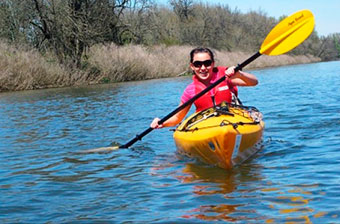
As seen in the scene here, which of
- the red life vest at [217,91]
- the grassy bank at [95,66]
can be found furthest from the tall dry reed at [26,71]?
the red life vest at [217,91]

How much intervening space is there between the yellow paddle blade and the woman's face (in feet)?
2.51

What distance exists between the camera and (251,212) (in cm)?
371

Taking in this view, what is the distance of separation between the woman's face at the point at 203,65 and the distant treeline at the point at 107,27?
58.3ft

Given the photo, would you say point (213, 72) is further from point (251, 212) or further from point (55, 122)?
point (55, 122)

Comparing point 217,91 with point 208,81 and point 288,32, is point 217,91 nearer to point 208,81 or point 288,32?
point 208,81

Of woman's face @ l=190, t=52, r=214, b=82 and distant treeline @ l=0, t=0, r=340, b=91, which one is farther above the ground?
distant treeline @ l=0, t=0, r=340, b=91

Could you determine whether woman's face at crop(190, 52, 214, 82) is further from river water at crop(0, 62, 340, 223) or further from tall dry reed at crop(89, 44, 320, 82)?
tall dry reed at crop(89, 44, 320, 82)

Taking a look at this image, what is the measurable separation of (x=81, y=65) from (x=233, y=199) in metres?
23.2

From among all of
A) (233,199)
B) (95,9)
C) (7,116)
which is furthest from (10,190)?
(95,9)

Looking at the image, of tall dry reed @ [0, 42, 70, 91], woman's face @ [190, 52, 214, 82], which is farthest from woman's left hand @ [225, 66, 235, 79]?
tall dry reed @ [0, 42, 70, 91]

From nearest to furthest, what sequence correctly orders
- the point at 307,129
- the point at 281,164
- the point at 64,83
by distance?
the point at 281,164 < the point at 307,129 < the point at 64,83

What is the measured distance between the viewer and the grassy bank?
875 inches

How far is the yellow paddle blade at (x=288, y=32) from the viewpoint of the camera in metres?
6.00

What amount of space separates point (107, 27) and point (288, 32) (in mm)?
25395
